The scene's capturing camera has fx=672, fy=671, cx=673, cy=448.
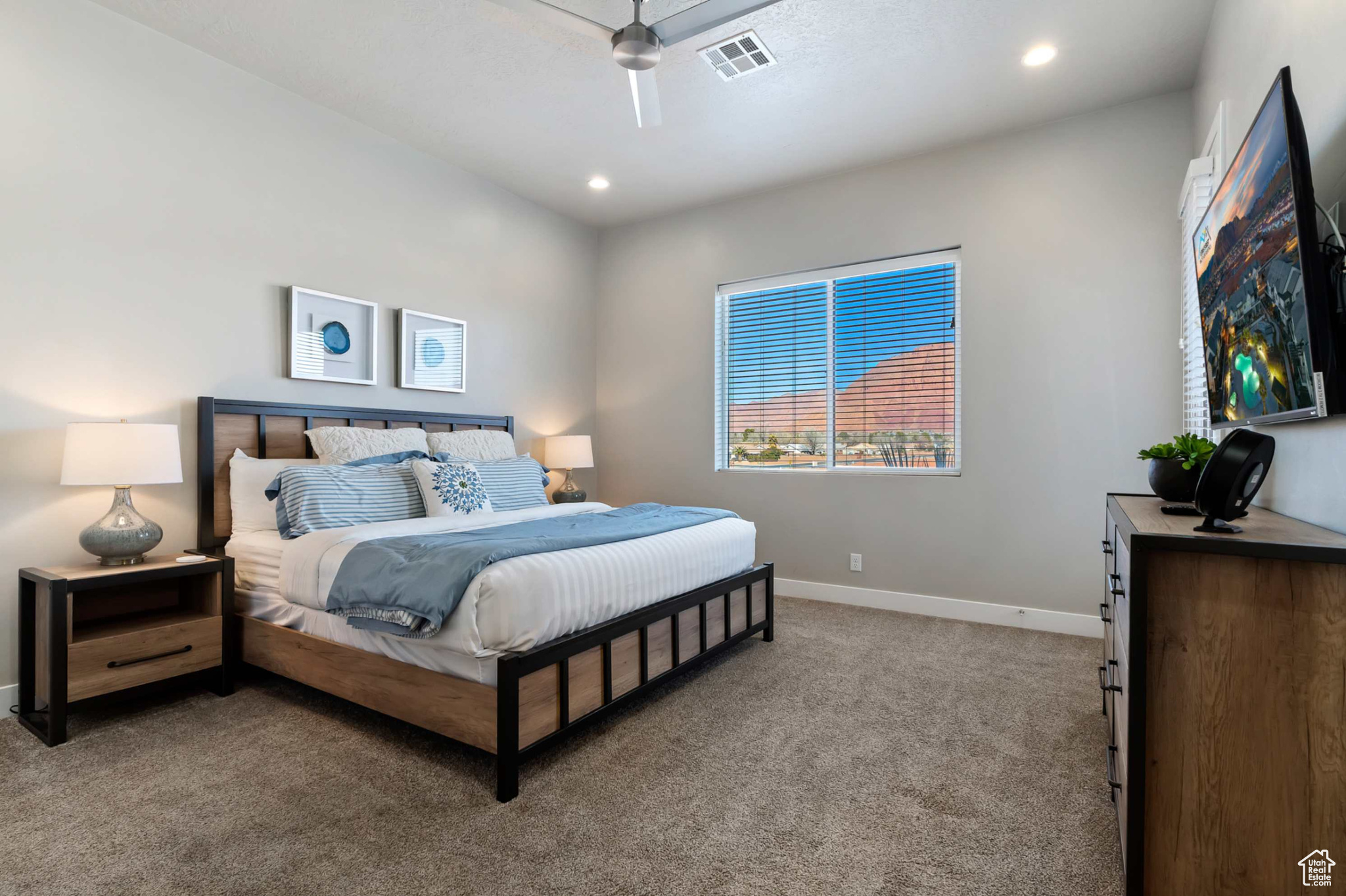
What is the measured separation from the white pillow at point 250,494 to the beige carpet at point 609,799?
2.40 ft

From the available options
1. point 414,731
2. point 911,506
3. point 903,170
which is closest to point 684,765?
point 414,731

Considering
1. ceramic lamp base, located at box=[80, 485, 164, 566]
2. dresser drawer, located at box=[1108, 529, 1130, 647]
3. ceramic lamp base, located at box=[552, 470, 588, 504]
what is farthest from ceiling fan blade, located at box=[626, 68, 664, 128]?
ceramic lamp base, located at box=[552, 470, 588, 504]

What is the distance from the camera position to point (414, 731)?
2.42 metres

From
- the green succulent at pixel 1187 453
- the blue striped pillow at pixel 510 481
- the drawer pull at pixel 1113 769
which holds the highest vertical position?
the green succulent at pixel 1187 453

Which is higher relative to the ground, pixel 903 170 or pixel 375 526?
pixel 903 170

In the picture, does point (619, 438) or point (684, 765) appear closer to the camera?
point (684, 765)

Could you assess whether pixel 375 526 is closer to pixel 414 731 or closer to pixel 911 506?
pixel 414 731

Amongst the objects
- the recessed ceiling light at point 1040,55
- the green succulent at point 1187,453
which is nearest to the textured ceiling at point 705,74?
the recessed ceiling light at point 1040,55

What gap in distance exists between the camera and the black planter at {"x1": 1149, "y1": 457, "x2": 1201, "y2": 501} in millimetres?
1999

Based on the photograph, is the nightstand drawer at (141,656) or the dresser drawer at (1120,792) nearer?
the dresser drawer at (1120,792)

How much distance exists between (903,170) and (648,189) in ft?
5.47

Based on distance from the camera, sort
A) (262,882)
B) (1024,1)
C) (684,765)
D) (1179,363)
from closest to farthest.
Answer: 1. (262,882)
2. (684,765)
3. (1024,1)
4. (1179,363)

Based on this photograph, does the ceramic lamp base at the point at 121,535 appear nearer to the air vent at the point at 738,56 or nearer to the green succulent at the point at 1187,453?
the air vent at the point at 738,56

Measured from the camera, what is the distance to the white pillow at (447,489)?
3252 millimetres
